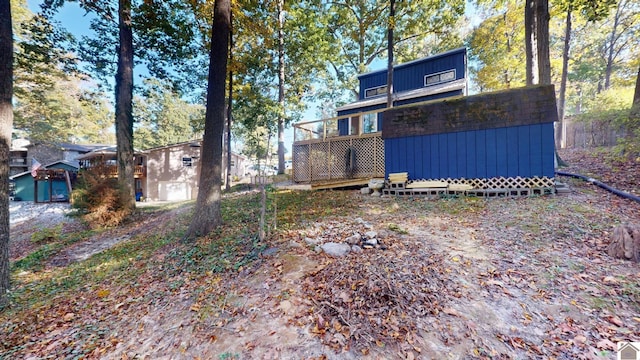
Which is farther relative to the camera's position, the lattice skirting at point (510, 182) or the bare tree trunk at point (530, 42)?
the bare tree trunk at point (530, 42)

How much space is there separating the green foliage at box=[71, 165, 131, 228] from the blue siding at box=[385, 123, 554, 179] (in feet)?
31.6

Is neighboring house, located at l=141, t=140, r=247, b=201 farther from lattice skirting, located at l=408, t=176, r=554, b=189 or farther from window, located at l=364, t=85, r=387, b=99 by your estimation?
lattice skirting, located at l=408, t=176, r=554, b=189

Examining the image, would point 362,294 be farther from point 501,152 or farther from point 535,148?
point 535,148

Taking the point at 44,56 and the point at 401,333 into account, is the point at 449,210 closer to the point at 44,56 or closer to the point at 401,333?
the point at 401,333

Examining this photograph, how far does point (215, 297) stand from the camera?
3.03m

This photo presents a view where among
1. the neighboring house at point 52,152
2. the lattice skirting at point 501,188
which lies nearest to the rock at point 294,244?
the lattice skirting at point 501,188

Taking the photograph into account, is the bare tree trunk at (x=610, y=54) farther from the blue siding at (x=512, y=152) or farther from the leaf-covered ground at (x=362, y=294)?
the leaf-covered ground at (x=362, y=294)

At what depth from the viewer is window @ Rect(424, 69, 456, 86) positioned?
43.9 feet

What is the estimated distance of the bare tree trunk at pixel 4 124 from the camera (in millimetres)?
3805

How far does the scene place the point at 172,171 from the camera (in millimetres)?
18500

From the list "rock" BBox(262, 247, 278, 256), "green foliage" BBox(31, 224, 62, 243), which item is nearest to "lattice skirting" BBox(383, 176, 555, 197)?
"rock" BBox(262, 247, 278, 256)

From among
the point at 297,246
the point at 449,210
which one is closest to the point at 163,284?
the point at 297,246

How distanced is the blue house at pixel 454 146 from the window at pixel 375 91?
26.1ft

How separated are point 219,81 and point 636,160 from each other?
36.8 ft
